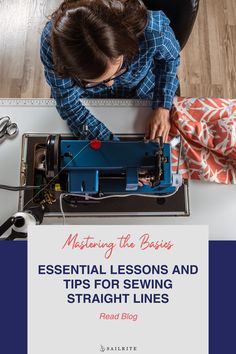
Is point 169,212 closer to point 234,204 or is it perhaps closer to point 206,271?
point 234,204

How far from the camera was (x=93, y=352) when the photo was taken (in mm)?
819

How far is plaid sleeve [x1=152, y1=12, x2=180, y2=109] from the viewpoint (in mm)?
1145

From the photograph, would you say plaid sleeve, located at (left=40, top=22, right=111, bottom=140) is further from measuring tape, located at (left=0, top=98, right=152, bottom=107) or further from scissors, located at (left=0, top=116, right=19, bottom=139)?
scissors, located at (left=0, top=116, right=19, bottom=139)

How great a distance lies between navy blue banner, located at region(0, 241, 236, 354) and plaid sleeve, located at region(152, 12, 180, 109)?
54 centimetres

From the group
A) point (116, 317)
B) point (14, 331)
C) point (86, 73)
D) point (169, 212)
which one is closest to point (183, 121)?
point (169, 212)

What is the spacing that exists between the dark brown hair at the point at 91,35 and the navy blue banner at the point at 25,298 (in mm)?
425

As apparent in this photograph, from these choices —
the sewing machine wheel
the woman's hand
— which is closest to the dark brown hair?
the sewing machine wheel

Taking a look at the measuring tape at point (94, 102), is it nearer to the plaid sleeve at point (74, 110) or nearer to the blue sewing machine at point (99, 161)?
the plaid sleeve at point (74, 110)

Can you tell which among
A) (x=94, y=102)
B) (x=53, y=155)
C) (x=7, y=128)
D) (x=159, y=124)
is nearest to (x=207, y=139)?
(x=159, y=124)

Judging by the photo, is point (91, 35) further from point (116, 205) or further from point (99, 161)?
point (116, 205)

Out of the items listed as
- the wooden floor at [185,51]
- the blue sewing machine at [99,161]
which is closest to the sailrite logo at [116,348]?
the blue sewing machine at [99,161]

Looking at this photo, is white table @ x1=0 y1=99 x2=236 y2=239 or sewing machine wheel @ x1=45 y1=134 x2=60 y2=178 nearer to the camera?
sewing machine wheel @ x1=45 y1=134 x2=60 y2=178

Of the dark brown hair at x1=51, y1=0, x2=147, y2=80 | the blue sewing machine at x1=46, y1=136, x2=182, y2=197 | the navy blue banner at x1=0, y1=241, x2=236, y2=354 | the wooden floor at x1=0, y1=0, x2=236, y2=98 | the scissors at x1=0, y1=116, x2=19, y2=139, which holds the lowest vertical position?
the navy blue banner at x1=0, y1=241, x2=236, y2=354

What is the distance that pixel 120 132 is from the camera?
1221 mm
